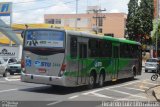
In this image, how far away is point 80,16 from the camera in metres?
138

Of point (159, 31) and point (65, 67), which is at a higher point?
point (159, 31)

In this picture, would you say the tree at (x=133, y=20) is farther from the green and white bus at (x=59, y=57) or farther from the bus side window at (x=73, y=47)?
the bus side window at (x=73, y=47)

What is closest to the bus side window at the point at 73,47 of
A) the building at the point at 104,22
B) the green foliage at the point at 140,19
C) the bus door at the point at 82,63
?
the bus door at the point at 82,63

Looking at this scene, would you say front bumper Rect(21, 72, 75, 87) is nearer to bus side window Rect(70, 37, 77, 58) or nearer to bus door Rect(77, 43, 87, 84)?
bus door Rect(77, 43, 87, 84)

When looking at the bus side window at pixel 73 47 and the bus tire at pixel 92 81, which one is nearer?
the bus side window at pixel 73 47

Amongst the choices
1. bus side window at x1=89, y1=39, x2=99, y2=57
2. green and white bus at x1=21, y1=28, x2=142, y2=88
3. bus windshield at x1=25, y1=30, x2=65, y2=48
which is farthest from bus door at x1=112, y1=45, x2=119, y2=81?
bus windshield at x1=25, y1=30, x2=65, y2=48

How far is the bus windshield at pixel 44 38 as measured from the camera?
19.7m

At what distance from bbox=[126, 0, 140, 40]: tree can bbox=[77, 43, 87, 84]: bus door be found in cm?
6003

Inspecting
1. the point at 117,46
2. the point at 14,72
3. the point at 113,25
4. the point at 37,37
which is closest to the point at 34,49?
the point at 37,37

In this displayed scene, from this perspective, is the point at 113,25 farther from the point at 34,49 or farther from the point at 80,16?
the point at 34,49

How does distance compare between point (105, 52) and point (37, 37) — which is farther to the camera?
point (105, 52)

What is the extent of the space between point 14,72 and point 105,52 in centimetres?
1472

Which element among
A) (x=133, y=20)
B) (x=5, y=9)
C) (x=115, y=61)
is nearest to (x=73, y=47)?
(x=115, y=61)

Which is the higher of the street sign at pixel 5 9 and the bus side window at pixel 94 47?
the street sign at pixel 5 9
